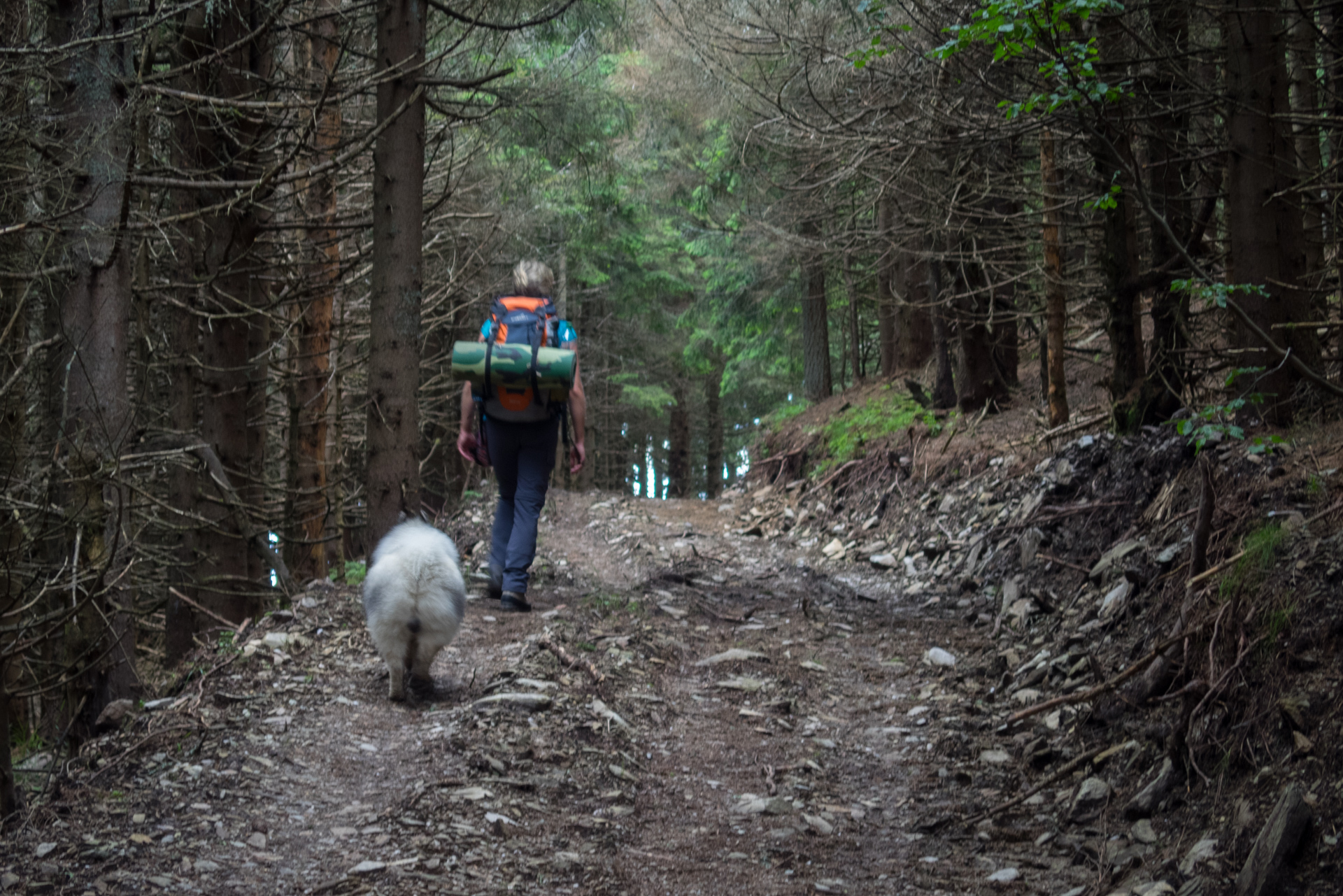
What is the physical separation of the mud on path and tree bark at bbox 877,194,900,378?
6.47 meters

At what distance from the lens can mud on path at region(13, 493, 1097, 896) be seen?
3633 millimetres

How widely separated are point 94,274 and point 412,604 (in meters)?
2.92

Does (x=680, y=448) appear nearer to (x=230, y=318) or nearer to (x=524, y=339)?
(x=230, y=318)

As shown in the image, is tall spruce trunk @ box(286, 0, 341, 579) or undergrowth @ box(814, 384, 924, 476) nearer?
tall spruce trunk @ box(286, 0, 341, 579)

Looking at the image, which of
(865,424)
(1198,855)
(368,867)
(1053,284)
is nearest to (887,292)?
(865,424)

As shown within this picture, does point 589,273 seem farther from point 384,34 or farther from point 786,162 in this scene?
point 384,34

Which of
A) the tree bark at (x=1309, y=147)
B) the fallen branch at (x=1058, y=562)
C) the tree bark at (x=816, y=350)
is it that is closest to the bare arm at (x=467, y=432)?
the fallen branch at (x=1058, y=562)

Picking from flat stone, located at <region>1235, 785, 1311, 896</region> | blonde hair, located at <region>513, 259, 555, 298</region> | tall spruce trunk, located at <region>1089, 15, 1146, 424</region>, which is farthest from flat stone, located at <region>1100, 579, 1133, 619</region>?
blonde hair, located at <region>513, 259, 555, 298</region>

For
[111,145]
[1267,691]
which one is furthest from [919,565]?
[111,145]

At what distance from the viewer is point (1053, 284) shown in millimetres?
9320

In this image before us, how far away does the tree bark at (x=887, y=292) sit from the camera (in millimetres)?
12570

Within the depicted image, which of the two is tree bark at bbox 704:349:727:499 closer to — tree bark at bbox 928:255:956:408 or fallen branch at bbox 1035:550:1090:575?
tree bark at bbox 928:255:956:408

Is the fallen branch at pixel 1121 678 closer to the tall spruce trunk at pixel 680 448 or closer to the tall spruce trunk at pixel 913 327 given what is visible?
the tall spruce trunk at pixel 913 327

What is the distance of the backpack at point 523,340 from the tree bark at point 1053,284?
4992 mm
